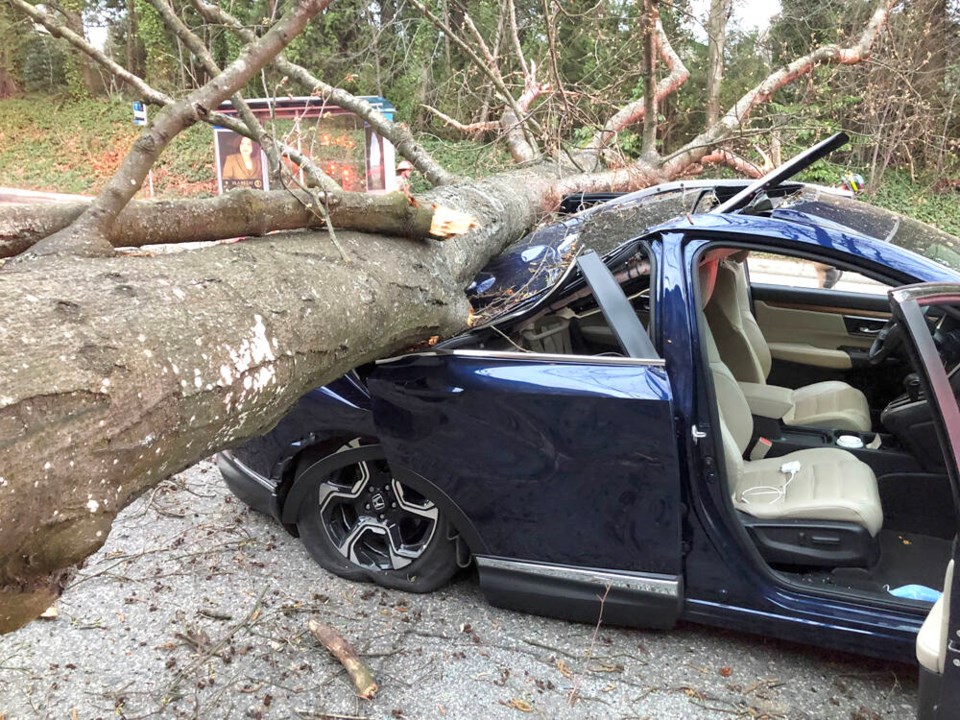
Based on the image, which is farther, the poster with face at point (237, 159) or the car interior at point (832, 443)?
the poster with face at point (237, 159)

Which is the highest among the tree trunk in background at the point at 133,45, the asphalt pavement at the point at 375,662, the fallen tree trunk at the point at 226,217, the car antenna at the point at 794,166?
the tree trunk in background at the point at 133,45

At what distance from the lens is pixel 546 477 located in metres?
2.51

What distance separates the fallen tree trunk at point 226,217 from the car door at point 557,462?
0.54 m

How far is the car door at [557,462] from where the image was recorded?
2.39 m

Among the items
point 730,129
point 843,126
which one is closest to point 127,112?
point 843,126

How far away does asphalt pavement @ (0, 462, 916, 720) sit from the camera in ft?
7.69

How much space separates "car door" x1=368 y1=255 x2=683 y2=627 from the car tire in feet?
0.77

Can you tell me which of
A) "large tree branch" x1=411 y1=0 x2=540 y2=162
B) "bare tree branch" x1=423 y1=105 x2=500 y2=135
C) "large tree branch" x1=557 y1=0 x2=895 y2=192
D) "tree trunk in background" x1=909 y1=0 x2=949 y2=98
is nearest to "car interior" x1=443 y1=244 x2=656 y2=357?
"large tree branch" x1=557 y1=0 x2=895 y2=192

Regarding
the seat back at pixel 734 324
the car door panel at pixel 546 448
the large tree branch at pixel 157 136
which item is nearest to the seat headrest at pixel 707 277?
the seat back at pixel 734 324

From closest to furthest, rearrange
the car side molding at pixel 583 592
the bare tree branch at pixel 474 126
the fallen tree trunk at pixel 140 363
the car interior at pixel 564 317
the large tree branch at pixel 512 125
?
1. the fallen tree trunk at pixel 140 363
2. the car side molding at pixel 583 592
3. the car interior at pixel 564 317
4. the large tree branch at pixel 512 125
5. the bare tree branch at pixel 474 126

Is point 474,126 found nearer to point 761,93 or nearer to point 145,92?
point 761,93

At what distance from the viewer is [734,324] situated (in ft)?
Answer: 11.4

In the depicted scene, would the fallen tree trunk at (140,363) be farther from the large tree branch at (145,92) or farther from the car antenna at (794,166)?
the car antenna at (794,166)

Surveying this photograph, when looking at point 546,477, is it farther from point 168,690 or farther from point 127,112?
point 127,112
